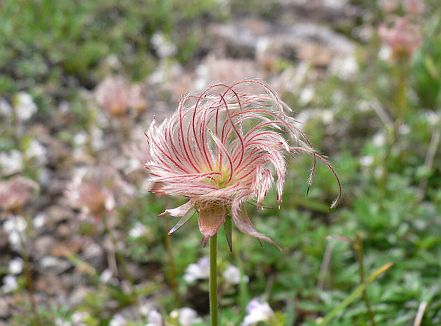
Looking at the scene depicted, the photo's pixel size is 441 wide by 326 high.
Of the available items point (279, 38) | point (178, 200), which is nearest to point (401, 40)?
point (178, 200)

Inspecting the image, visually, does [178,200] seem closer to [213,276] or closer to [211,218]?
[213,276]

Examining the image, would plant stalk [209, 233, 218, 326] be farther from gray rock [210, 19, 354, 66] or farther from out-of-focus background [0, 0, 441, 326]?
gray rock [210, 19, 354, 66]

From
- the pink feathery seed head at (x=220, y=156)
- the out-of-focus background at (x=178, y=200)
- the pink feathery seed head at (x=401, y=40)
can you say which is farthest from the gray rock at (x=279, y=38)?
the pink feathery seed head at (x=220, y=156)

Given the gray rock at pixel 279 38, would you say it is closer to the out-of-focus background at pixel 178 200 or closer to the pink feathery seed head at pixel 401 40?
the out-of-focus background at pixel 178 200

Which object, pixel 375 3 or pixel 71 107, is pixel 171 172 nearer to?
pixel 71 107

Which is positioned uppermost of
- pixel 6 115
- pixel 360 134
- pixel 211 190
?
pixel 211 190

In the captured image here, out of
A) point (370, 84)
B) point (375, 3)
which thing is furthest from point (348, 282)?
point (375, 3)
